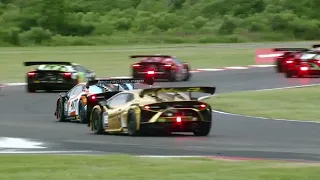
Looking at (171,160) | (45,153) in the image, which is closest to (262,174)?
(171,160)

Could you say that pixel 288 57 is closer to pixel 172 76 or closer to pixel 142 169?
pixel 172 76

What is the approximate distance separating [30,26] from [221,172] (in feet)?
239

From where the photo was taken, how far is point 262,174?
1084 cm

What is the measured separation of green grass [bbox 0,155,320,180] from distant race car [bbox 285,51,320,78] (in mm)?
28534

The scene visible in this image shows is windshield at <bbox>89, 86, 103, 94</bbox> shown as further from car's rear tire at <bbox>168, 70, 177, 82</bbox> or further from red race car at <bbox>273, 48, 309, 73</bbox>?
red race car at <bbox>273, 48, 309, 73</bbox>

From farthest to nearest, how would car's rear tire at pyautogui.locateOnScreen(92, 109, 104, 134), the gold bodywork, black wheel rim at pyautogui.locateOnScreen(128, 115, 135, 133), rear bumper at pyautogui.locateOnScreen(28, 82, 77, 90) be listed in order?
rear bumper at pyautogui.locateOnScreen(28, 82, 77, 90), car's rear tire at pyautogui.locateOnScreen(92, 109, 104, 134), black wheel rim at pyautogui.locateOnScreen(128, 115, 135, 133), the gold bodywork

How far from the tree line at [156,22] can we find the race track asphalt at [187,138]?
46335 millimetres

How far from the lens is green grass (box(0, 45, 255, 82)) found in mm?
48750

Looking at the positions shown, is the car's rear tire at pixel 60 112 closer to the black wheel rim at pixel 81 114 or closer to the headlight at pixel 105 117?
the black wheel rim at pixel 81 114

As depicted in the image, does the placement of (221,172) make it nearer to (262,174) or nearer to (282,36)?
(262,174)

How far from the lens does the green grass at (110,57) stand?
48.8 meters

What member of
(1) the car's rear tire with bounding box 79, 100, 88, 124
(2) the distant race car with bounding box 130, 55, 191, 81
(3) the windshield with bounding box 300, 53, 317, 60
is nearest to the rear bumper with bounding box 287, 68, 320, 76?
(3) the windshield with bounding box 300, 53, 317, 60

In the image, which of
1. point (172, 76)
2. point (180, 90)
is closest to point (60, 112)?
point (180, 90)

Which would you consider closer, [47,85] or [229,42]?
[47,85]
